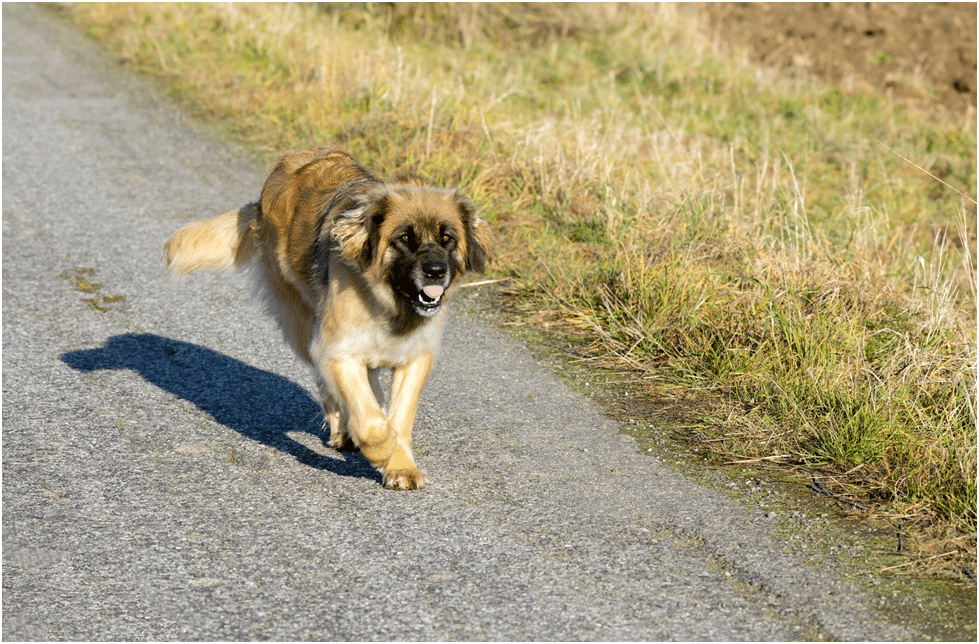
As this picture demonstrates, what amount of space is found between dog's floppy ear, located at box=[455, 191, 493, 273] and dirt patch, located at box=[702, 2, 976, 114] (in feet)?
36.1

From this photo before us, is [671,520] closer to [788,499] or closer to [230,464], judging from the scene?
[788,499]

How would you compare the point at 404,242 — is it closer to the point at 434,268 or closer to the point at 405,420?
the point at 434,268

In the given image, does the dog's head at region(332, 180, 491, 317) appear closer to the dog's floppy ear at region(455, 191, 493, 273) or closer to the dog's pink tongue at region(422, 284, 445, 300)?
the dog's pink tongue at region(422, 284, 445, 300)

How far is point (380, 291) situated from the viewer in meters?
5.22

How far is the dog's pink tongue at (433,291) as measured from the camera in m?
5.07

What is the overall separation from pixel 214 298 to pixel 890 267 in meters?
4.91

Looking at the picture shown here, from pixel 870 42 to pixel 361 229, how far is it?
1448 centimetres

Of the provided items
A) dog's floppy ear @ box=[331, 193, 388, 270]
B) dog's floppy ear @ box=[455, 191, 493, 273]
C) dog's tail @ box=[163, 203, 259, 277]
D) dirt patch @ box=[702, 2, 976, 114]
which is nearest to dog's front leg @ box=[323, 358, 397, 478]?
dog's floppy ear @ box=[331, 193, 388, 270]

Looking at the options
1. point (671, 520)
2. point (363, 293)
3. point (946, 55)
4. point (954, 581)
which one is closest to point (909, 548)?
point (954, 581)

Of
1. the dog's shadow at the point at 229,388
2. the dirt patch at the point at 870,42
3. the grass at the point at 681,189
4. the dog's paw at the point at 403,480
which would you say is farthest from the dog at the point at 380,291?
the dirt patch at the point at 870,42

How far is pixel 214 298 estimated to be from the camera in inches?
310

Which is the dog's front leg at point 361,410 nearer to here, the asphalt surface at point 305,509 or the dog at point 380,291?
the dog at point 380,291

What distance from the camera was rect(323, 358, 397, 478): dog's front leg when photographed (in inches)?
197

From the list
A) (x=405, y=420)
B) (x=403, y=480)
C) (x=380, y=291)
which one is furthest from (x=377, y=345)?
(x=403, y=480)
